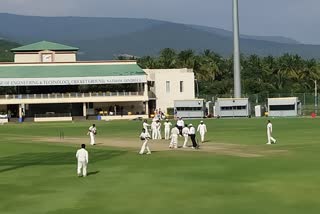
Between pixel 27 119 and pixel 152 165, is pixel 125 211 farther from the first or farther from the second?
pixel 27 119

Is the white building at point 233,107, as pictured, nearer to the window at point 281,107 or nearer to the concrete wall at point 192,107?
the concrete wall at point 192,107

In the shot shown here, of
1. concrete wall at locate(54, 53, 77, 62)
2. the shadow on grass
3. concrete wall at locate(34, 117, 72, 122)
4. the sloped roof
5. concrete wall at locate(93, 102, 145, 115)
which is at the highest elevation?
concrete wall at locate(54, 53, 77, 62)

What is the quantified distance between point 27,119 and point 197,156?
2906 inches

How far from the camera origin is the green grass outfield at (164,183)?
20656mm

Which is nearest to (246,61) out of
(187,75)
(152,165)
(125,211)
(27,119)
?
(187,75)

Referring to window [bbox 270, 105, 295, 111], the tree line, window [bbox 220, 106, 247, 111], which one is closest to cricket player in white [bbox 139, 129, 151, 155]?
window [bbox 220, 106, 247, 111]

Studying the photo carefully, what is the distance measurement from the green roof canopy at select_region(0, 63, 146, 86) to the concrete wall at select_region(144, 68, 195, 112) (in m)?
5.12

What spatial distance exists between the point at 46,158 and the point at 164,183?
13837mm

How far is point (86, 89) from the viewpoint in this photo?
11525 cm

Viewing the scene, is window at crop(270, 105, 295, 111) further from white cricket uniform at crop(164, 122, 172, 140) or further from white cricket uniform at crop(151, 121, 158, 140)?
white cricket uniform at crop(151, 121, 158, 140)

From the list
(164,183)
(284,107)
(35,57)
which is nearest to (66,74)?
(35,57)

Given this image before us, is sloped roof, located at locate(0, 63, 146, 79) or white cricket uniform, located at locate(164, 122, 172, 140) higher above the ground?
sloped roof, located at locate(0, 63, 146, 79)

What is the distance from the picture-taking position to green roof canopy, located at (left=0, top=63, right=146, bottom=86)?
10719 cm

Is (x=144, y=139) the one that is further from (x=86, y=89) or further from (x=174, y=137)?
(x=86, y=89)
